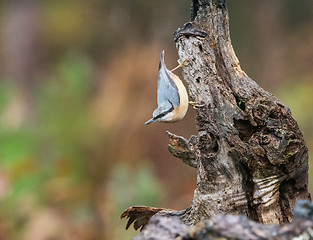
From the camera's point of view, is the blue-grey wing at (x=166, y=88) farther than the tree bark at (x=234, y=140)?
Yes

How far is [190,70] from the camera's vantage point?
179 centimetres

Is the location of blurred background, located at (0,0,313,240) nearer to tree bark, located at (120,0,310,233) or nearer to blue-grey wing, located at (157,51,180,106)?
blue-grey wing, located at (157,51,180,106)

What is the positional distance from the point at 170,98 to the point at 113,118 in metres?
2.65

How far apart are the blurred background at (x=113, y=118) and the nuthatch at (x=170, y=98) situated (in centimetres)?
126

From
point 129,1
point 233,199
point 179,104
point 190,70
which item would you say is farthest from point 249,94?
point 129,1

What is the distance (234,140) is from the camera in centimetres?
168

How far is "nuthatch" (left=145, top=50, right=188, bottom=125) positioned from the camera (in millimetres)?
2209

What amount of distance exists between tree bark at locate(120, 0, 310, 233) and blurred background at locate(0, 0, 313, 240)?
5.75 ft

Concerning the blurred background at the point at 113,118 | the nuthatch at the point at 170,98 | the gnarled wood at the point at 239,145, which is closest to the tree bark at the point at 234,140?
the gnarled wood at the point at 239,145

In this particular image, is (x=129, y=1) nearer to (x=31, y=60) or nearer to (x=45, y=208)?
(x=31, y=60)

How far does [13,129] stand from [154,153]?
1380 millimetres

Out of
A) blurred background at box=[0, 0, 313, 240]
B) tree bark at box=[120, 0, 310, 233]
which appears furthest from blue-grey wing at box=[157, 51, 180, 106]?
blurred background at box=[0, 0, 313, 240]

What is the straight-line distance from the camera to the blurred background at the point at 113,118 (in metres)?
4.06

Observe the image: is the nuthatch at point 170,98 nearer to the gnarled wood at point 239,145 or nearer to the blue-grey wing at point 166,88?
the blue-grey wing at point 166,88
